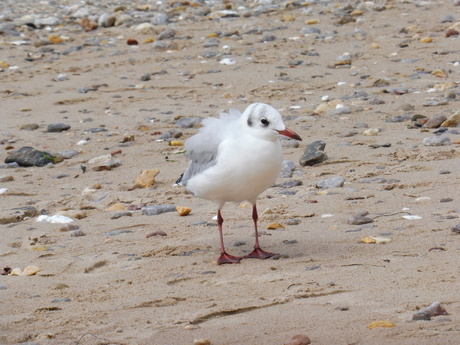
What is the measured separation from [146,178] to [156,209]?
84cm

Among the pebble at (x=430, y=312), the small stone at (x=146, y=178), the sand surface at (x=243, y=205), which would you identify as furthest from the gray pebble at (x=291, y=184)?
the pebble at (x=430, y=312)

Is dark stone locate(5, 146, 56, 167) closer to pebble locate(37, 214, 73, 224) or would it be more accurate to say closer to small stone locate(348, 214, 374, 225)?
pebble locate(37, 214, 73, 224)

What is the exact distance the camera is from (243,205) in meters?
6.57

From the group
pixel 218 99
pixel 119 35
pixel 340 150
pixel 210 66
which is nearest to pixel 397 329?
pixel 340 150

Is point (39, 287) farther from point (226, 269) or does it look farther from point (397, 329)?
point (397, 329)

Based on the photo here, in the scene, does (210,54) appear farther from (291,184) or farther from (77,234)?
(77,234)

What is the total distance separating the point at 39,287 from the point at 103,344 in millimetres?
1076

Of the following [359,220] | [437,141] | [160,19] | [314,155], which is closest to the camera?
[359,220]

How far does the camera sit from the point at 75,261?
535 centimetres

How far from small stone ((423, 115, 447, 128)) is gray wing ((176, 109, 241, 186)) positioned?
3.01m

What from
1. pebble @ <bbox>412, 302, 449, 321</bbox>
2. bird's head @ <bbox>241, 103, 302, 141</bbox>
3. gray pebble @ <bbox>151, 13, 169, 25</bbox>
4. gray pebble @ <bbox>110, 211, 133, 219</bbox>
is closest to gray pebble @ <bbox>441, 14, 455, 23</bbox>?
gray pebble @ <bbox>151, 13, 169, 25</bbox>

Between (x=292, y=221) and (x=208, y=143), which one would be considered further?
(x=292, y=221)

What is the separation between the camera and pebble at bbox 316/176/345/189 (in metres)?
6.67

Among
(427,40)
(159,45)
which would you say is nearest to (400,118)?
(427,40)
